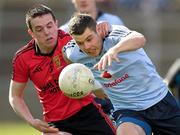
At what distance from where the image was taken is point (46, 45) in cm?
873

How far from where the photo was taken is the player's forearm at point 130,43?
24.2ft

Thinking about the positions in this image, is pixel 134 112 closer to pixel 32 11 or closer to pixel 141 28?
pixel 32 11

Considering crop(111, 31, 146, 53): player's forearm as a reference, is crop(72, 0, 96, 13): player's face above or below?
below

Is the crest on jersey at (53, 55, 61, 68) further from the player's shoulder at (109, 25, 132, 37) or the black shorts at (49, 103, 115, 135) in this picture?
the player's shoulder at (109, 25, 132, 37)

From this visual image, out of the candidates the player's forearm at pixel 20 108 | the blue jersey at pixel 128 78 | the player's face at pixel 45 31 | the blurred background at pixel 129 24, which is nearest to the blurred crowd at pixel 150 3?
the blurred background at pixel 129 24

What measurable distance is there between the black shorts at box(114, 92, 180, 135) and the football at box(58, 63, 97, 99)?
618 millimetres

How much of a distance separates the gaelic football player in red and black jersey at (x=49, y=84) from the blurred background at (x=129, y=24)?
1132 centimetres

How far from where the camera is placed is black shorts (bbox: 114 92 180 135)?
26.8ft

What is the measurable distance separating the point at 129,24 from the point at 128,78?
1341 cm

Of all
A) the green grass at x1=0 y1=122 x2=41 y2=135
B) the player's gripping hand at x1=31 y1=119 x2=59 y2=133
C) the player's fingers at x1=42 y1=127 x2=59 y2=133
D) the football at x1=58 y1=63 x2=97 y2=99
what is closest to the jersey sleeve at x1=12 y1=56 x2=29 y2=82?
the player's gripping hand at x1=31 y1=119 x2=59 y2=133

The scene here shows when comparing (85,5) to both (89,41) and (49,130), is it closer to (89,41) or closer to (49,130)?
(49,130)

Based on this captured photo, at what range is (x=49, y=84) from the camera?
8.82 meters

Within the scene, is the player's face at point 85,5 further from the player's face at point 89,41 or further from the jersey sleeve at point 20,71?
the player's face at point 89,41

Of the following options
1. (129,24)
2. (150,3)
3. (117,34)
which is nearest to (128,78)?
(117,34)
